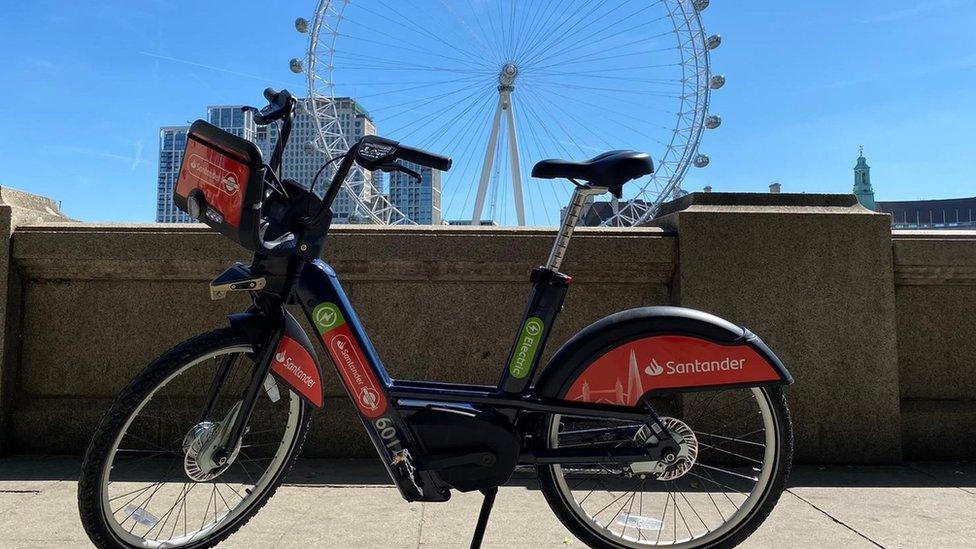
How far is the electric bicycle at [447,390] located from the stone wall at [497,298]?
165 cm

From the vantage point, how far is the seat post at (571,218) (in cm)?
267

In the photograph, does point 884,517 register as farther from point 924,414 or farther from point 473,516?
point 473,516

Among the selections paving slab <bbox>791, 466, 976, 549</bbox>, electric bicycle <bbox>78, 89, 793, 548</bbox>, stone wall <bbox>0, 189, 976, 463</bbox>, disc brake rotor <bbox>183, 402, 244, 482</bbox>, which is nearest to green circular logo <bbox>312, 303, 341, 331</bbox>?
electric bicycle <bbox>78, 89, 793, 548</bbox>

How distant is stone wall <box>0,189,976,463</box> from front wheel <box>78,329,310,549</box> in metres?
1.40

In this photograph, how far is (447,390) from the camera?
2609 mm

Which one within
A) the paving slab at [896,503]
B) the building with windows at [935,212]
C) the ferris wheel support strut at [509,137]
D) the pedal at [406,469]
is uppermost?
the building with windows at [935,212]

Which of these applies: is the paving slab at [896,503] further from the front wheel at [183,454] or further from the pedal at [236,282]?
the pedal at [236,282]

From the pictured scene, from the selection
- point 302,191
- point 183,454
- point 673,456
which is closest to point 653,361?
point 673,456

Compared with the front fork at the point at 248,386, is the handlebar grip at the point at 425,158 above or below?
above

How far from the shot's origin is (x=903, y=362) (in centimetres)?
455

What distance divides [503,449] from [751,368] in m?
0.90

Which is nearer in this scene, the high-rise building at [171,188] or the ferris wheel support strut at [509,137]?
the high-rise building at [171,188]

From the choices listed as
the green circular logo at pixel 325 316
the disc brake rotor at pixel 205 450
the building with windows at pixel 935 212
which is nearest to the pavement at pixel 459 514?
the disc brake rotor at pixel 205 450

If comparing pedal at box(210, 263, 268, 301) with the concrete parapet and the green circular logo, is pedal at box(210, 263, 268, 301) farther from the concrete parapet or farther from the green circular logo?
the concrete parapet
